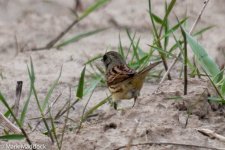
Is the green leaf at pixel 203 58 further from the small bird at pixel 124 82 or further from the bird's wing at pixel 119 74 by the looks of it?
the bird's wing at pixel 119 74

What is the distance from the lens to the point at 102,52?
7.37 meters

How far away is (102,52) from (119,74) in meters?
1.98

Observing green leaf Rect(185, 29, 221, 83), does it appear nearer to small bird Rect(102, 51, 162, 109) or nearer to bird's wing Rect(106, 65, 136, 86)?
small bird Rect(102, 51, 162, 109)

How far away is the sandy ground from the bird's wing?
0.62 ft

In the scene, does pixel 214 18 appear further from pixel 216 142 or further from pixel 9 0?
pixel 216 142

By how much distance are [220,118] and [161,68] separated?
2032 millimetres

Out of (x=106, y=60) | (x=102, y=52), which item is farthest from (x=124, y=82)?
(x=102, y=52)

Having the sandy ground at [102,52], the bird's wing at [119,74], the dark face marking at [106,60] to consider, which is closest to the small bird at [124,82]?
the bird's wing at [119,74]

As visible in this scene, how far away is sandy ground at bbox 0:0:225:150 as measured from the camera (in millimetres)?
4355

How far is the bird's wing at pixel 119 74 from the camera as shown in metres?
5.31

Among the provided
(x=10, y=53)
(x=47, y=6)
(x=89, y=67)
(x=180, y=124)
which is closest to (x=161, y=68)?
(x=89, y=67)

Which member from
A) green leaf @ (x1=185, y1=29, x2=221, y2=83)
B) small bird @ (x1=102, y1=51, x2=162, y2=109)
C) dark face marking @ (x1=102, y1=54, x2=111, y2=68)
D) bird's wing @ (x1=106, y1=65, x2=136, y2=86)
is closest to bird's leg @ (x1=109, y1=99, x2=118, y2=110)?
small bird @ (x1=102, y1=51, x2=162, y2=109)

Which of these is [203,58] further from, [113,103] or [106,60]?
[106,60]

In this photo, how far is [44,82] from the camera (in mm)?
6328
